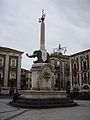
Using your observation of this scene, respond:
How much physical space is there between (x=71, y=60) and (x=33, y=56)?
131ft

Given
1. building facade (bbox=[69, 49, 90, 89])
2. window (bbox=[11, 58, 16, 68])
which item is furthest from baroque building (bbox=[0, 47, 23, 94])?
building facade (bbox=[69, 49, 90, 89])

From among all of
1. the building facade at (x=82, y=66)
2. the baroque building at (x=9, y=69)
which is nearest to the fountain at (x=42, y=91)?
the building facade at (x=82, y=66)

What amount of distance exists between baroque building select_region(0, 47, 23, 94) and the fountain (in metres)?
34.3

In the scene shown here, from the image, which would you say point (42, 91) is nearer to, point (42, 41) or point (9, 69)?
point (42, 41)

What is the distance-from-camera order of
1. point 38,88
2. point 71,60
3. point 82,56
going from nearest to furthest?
point 38,88 → point 82,56 → point 71,60

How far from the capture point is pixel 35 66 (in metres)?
18.4

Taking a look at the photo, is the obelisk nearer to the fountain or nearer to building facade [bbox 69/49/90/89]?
the fountain

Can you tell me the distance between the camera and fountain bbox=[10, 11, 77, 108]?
15562 millimetres

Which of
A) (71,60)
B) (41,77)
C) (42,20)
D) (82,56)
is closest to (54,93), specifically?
(41,77)

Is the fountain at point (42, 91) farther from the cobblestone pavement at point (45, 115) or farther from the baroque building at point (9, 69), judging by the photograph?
the baroque building at point (9, 69)

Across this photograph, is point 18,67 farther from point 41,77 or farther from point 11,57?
point 41,77

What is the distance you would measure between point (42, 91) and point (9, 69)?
126ft

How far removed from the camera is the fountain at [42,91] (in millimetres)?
15562

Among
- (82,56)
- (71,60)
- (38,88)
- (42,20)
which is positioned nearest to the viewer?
(38,88)
